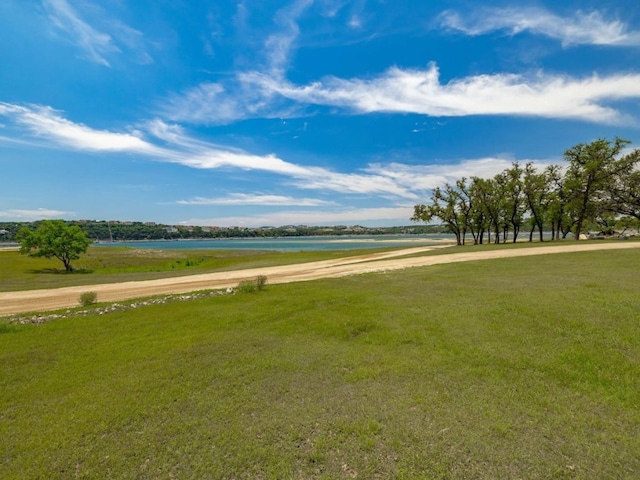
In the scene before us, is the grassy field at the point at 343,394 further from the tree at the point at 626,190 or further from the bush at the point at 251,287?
the tree at the point at 626,190

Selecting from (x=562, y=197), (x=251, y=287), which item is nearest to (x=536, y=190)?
(x=562, y=197)

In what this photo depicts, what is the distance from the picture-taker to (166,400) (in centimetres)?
597

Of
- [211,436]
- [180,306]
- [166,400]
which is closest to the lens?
[211,436]

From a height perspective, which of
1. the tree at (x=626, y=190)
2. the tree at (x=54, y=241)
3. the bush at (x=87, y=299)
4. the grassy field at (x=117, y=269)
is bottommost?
the grassy field at (x=117, y=269)

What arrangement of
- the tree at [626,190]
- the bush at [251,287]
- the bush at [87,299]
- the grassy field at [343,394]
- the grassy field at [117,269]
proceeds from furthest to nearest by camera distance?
the tree at [626,190] < the grassy field at [117,269] < the bush at [251,287] < the bush at [87,299] < the grassy field at [343,394]

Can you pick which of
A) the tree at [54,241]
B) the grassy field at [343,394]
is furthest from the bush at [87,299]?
the tree at [54,241]

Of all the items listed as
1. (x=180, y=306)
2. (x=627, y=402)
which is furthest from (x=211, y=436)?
(x=180, y=306)

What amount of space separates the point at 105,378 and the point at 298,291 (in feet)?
30.3

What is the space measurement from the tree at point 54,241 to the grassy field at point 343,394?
47553 millimetres

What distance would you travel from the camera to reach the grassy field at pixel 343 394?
4297mm

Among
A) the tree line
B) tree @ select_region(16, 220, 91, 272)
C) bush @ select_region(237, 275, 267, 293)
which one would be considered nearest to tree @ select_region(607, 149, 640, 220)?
the tree line

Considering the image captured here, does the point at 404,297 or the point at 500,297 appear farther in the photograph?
the point at 404,297

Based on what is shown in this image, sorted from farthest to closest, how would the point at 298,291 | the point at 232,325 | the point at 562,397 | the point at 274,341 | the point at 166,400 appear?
1. the point at 298,291
2. the point at 232,325
3. the point at 274,341
4. the point at 166,400
5. the point at 562,397

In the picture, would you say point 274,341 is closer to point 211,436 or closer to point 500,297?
point 211,436
